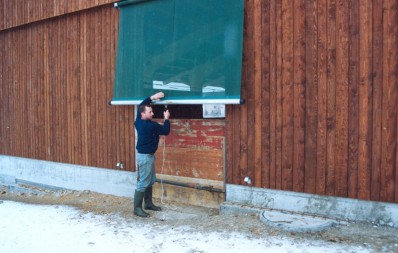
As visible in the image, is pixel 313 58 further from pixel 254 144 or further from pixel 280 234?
pixel 280 234

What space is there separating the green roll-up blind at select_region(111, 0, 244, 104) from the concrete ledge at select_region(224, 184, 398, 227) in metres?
1.44

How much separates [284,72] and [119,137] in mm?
3692

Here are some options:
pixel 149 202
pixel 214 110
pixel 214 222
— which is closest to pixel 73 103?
pixel 149 202

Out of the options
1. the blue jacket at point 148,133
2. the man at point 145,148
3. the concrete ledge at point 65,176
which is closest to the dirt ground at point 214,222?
the concrete ledge at point 65,176

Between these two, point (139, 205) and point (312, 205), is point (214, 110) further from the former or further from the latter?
point (312, 205)

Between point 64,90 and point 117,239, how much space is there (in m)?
4.74

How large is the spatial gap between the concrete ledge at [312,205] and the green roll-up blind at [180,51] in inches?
56.7

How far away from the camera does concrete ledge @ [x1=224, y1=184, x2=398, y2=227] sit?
5.06 meters

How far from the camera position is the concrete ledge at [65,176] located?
7961 millimetres

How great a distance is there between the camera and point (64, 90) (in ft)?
29.6

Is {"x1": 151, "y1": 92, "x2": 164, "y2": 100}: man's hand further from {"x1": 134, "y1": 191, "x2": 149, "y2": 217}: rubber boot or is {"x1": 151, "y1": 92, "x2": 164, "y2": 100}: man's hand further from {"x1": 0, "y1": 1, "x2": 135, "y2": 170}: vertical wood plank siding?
{"x1": 134, "y1": 191, "x2": 149, "y2": 217}: rubber boot

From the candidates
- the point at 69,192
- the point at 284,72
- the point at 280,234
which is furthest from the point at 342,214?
the point at 69,192

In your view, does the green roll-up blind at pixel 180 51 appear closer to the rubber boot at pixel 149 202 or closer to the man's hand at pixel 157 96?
the man's hand at pixel 157 96

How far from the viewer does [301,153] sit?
564cm
